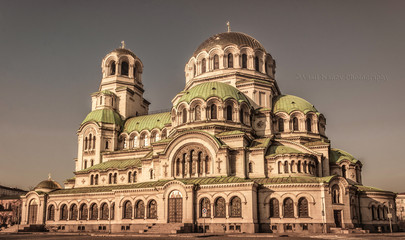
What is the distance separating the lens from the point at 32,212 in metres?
54.4

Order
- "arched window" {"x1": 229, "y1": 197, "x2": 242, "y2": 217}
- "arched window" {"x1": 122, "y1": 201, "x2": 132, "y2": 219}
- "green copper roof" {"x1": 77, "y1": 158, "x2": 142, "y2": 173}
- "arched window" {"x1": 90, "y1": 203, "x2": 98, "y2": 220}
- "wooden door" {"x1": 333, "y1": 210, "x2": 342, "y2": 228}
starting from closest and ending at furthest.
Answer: "wooden door" {"x1": 333, "y1": 210, "x2": 342, "y2": 228} → "arched window" {"x1": 229, "y1": 197, "x2": 242, "y2": 217} → "arched window" {"x1": 122, "y1": 201, "x2": 132, "y2": 219} → "arched window" {"x1": 90, "y1": 203, "x2": 98, "y2": 220} → "green copper roof" {"x1": 77, "y1": 158, "x2": 142, "y2": 173}

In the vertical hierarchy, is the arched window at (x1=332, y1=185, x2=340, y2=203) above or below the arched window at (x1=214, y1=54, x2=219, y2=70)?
below

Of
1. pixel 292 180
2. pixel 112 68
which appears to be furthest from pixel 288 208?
pixel 112 68

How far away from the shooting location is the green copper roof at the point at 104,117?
60.9 m

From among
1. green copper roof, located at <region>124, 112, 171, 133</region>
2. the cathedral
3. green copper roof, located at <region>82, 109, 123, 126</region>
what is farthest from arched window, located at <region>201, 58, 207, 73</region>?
green copper roof, located at <region>82, 109, 123, 126</region>

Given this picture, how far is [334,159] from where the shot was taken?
169 feet

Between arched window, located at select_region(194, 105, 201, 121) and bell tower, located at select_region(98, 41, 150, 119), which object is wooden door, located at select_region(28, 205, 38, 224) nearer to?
bell tower, located at select_region(98, 41, 150, 119)

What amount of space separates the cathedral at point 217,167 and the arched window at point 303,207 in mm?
100

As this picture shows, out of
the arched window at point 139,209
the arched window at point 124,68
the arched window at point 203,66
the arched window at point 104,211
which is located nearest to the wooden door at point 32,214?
the arched window at point 104,211

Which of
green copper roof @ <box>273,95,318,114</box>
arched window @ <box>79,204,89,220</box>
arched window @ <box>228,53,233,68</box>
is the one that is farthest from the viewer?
arched window @ <box>228,53,233,68</box>

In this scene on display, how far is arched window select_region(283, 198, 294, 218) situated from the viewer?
133ft

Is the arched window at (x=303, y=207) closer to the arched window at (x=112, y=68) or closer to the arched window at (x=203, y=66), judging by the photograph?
the arched window at (x=203, y=66)

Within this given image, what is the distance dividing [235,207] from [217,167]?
17.5 ft

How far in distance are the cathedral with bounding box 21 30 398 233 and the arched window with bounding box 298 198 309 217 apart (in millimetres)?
100
